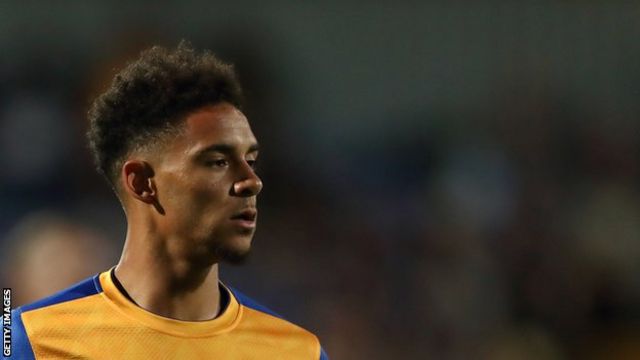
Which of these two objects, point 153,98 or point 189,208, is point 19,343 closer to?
point 189,208

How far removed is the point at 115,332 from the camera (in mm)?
3227

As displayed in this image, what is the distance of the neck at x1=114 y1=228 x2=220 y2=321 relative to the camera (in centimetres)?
321

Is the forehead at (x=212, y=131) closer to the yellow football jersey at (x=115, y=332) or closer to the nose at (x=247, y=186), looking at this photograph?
the nose at (x=247, y=186)

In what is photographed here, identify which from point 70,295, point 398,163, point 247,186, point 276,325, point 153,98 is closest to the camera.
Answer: point 247,186

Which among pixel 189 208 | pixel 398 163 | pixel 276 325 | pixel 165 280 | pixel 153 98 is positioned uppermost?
pixel 153 98

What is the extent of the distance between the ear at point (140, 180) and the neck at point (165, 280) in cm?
11

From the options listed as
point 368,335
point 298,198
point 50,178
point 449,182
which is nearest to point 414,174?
point 449,182

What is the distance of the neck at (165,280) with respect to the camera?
126 inches

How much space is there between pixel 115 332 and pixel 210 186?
0.53 metres

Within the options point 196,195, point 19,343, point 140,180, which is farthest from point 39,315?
point 196,195

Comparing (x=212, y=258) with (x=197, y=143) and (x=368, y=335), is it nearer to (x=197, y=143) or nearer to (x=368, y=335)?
(x=197, y=143)

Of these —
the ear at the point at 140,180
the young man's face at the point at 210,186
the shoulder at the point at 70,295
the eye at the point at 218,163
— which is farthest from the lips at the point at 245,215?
the shoulder at the point at 70,295

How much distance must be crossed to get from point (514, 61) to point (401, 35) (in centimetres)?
89

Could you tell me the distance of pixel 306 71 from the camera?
25.5ft
